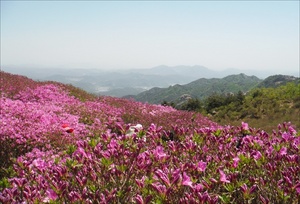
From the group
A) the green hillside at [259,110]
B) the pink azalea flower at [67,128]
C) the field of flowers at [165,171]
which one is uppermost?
the field of flowers at [165,171]

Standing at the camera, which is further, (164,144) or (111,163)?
(164,144)

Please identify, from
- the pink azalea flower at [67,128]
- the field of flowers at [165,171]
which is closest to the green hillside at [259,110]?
the pink azalea flower at [67,128]

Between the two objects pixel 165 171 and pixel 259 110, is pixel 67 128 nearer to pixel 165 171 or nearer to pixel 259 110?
pixel 165 171

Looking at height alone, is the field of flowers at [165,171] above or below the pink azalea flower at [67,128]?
above

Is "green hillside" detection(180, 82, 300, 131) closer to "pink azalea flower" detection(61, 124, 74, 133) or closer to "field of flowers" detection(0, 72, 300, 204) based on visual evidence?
"pink azalea flower" detection(61, 124, 74, 133)

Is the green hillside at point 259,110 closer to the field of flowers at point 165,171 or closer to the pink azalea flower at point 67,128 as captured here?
the pink azalea flower at point 67,128

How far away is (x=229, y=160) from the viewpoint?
12.2 feet

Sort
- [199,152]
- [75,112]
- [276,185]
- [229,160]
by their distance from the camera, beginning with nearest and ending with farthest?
1. [276,185]
2. [229,160]
3. [199,152]
4. [75,112]

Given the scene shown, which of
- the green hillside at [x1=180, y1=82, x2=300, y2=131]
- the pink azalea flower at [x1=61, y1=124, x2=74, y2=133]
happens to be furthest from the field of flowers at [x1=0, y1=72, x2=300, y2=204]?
the green hillside at [x1=180, y1=82, x2=300, y2=131]

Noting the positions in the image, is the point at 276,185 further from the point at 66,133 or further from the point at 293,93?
the point at 293,93

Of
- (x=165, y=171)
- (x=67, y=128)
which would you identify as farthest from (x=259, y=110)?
(x=165, y=171)

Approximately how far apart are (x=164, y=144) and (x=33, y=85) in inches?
591

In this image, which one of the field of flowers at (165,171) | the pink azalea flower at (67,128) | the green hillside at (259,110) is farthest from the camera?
the green hillside at (259,110)

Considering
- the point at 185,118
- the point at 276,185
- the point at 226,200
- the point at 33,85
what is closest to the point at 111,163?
the point at 226,200
